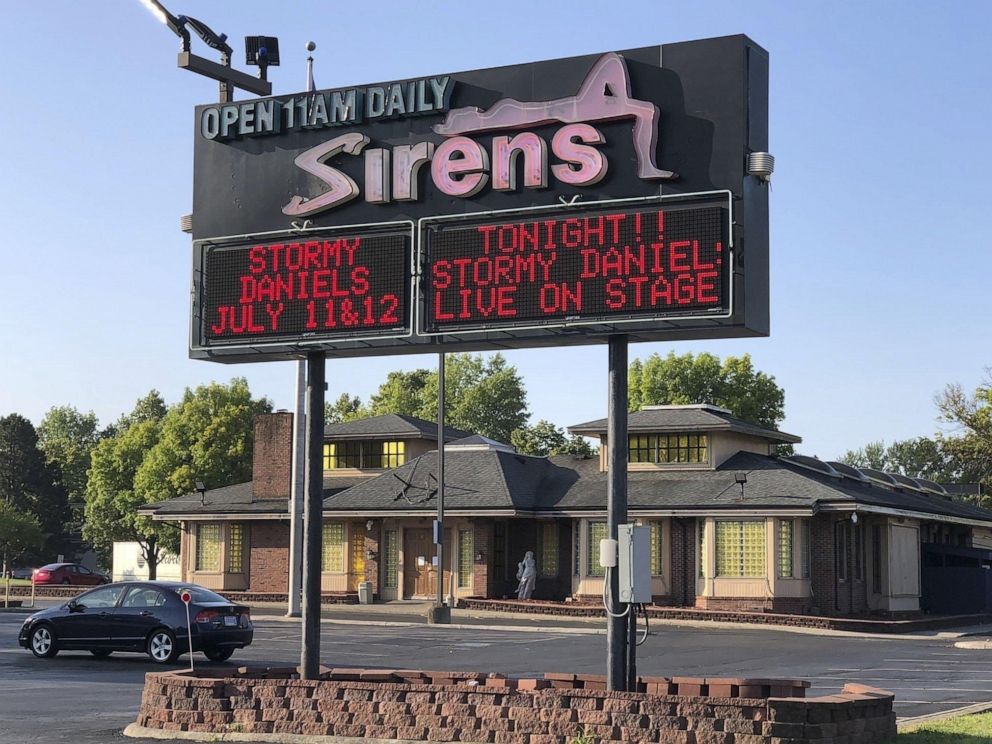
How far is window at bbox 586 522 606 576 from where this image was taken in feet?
149

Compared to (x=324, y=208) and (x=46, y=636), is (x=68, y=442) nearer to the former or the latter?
(x=46, y=636)

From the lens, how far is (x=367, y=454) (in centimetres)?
5394

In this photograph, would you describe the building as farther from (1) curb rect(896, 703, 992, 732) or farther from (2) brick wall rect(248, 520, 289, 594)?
(1) curb rect(896, 703, 992, 732)

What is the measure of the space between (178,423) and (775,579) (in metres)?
49.3

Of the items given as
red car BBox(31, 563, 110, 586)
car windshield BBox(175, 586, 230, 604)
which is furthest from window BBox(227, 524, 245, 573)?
car windshield BBox(175, 586, 230, 604)

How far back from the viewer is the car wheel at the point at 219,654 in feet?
84.2

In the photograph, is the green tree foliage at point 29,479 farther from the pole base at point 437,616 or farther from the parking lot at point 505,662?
the pole base at point 437,616

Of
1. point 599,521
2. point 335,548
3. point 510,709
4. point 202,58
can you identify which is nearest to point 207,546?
point 335,548

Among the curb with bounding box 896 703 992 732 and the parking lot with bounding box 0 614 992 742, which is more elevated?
the curb with bounding box 896 703 992 732

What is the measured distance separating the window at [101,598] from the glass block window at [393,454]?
27.2 meters

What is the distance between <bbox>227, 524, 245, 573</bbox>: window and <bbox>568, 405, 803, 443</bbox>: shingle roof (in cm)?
1288

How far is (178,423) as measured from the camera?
83062 mm

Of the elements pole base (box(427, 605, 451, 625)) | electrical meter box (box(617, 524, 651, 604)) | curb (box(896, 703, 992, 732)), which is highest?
electrical meter box (box(617, 524, 651, 604))

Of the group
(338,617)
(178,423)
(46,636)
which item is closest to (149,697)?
(46,636)
